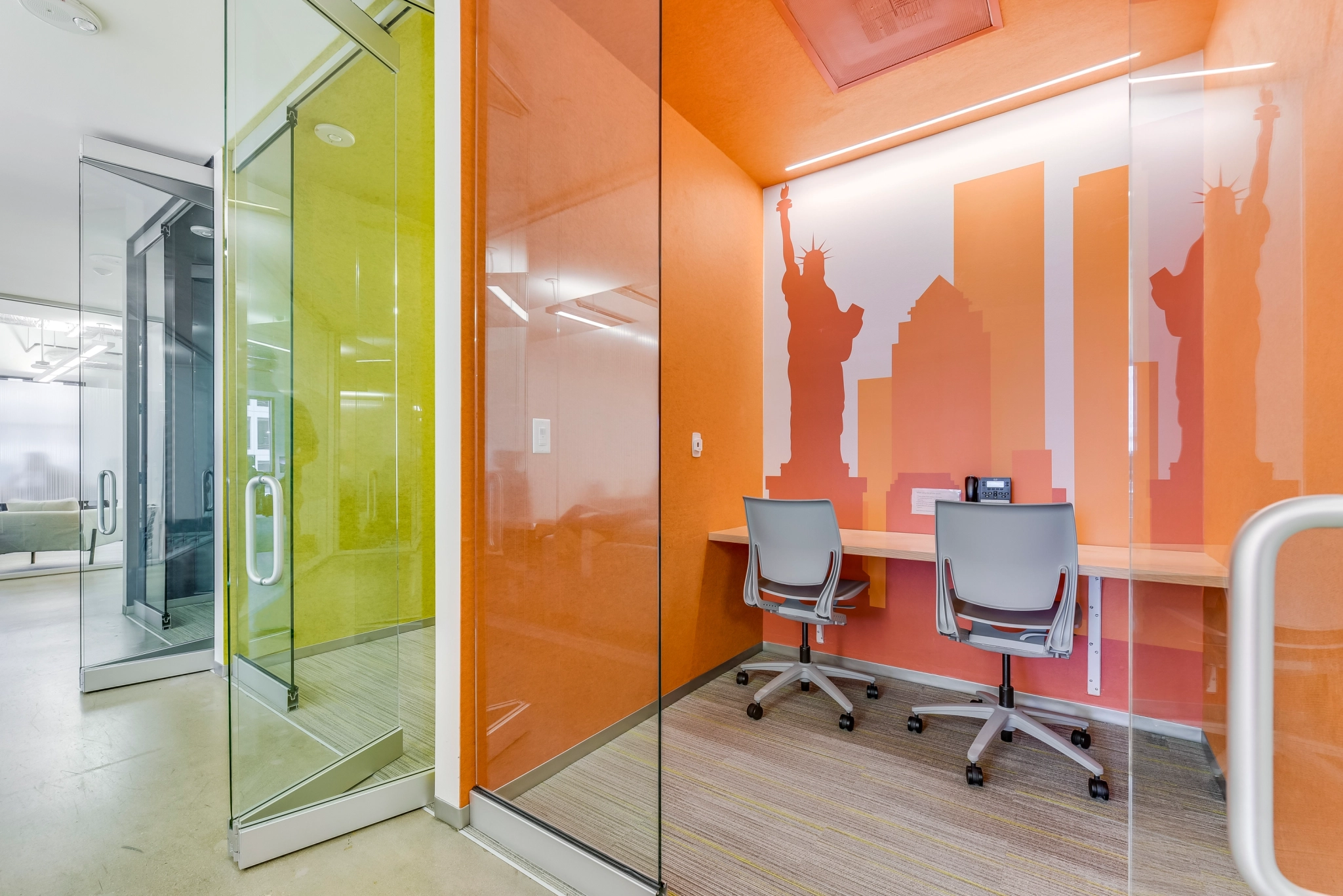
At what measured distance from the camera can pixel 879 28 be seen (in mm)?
2414

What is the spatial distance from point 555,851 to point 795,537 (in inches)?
64.1

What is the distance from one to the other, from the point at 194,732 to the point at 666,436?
2.45 meters

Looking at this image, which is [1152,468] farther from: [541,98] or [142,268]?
[142,268]

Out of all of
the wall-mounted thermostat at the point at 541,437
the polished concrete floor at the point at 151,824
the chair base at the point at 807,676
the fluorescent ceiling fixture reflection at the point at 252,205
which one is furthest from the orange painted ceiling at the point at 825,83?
the polished concrete floor at the point at 151,824

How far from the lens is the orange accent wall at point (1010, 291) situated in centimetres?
287

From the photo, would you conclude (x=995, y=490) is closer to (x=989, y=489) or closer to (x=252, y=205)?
(x=989, y=489)

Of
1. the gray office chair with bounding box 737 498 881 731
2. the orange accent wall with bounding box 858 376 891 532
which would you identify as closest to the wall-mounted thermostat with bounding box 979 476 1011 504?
the orange accent wall with bounding box 858 376 891 532

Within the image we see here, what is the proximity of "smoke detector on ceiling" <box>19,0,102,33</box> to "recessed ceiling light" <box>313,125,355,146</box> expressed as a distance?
4.00 feet

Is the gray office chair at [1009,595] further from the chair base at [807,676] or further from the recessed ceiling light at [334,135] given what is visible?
the recessed ceiling light at [334,135]

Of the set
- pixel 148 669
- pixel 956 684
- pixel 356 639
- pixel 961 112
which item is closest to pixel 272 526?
pixel 356 639

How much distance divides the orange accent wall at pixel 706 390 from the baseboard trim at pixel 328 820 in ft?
3.97

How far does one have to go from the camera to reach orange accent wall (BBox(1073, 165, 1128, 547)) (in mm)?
2660

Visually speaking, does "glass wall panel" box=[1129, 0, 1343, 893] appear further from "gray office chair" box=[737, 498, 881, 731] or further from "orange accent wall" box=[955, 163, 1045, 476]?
"orange accent wall" box=[955, 163, 1045, 476]

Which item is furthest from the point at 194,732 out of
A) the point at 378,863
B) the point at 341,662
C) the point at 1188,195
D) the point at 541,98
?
the point at 1188,195
